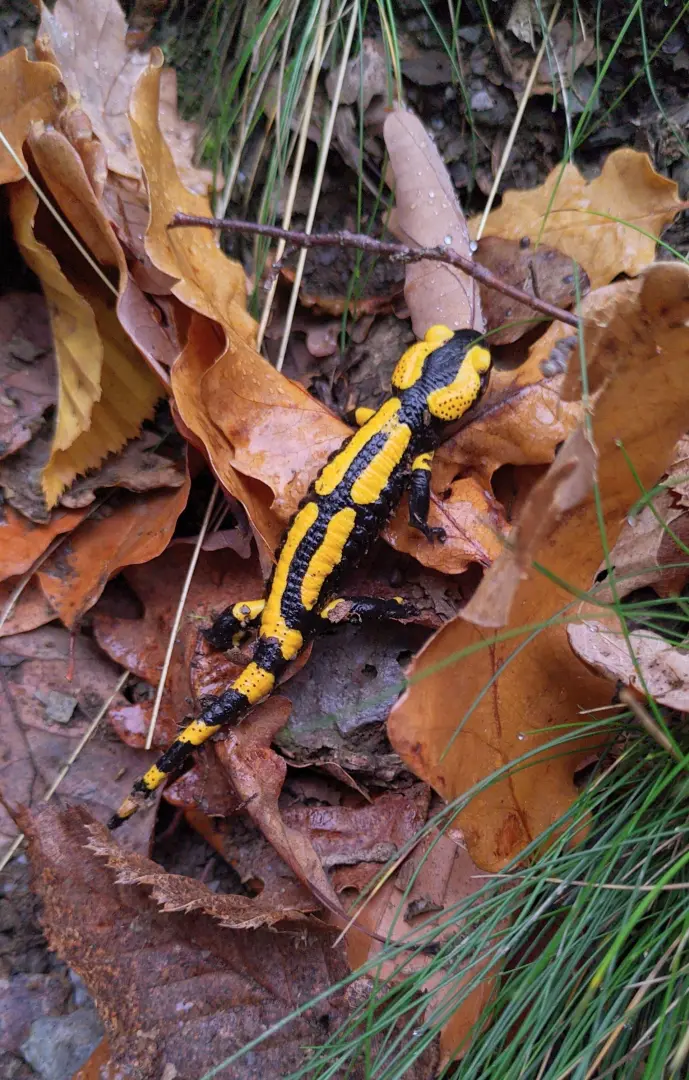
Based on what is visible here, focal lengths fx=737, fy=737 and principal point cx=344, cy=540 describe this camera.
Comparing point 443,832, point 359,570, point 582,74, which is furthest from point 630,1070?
point 582,74

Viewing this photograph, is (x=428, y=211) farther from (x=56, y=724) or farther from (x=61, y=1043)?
(x=61, y=1043)

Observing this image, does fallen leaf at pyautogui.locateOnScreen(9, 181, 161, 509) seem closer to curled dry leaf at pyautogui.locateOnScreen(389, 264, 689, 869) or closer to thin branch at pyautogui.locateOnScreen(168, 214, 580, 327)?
thin branch at pyautogui.locateOnScreen(168, 214, 580, 327)

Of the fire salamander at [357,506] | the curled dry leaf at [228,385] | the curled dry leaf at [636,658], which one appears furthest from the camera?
the fire salamander at [357,506]

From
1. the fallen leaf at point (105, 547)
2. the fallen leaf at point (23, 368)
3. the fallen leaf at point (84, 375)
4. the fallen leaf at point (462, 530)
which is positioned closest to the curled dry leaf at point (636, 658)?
the fallen leaf at point (462, 530)

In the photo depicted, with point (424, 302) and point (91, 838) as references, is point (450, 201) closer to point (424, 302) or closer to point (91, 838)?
point (424, 302)

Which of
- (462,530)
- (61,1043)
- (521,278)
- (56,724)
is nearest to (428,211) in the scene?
(521,278)

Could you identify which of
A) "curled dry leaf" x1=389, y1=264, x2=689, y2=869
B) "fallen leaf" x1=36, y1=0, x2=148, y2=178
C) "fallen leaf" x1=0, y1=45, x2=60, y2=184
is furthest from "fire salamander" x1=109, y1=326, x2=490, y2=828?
"fallen leaf" x1=0, y1=45, x2=60, y2=184

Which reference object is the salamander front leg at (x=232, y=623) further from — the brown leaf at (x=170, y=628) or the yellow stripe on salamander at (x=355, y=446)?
the yellow stripe on salamander at (x=355, y=446)
